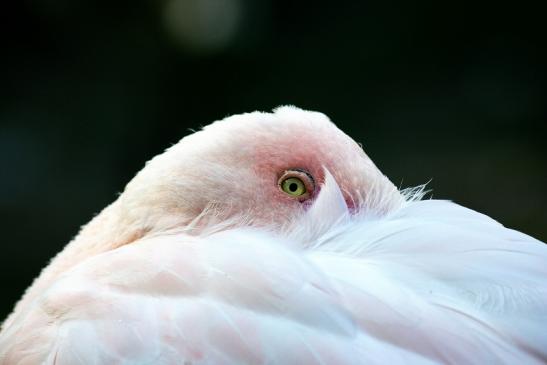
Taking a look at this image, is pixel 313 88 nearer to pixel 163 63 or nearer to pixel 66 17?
pixel 163 63

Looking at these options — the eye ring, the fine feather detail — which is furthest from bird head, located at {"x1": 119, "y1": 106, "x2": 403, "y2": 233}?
the fine feather detail

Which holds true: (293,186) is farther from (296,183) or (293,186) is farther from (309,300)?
(309,300)

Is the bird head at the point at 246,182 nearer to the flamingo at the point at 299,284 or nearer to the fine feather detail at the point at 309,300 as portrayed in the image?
the flamingo at the point at 299,284

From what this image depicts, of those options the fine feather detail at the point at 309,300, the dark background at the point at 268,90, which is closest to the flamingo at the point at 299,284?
the fine feather detail at the point at 309,300

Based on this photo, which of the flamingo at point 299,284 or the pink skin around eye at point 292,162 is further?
the pink skin around eye at point 292,162

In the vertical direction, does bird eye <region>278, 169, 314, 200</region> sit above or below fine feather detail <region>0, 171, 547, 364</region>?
above

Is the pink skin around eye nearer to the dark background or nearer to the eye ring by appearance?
the eye ring

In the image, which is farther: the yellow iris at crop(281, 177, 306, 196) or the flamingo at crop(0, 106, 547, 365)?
the yellow iris at crop(281, 177, 306, 196)
